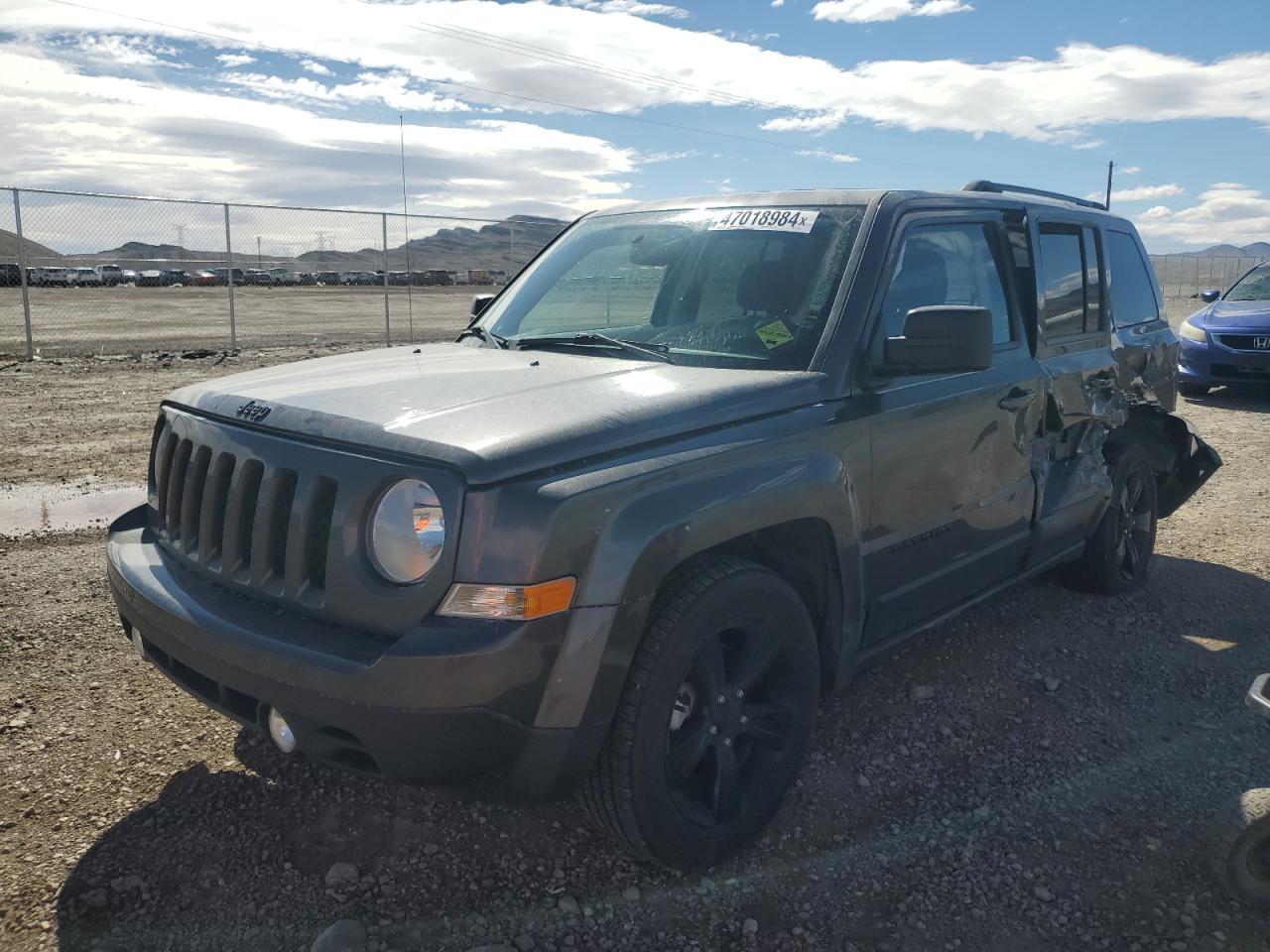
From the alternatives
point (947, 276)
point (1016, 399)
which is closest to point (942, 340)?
point (947, 276)

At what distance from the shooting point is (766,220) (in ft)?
11.8

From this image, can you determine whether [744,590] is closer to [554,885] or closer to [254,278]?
[554,885]

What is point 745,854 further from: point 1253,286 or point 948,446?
point 1253,286

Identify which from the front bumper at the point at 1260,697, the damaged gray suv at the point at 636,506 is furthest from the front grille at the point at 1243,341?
the front bumper at the point at 1260,697

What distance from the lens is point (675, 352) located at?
332cm

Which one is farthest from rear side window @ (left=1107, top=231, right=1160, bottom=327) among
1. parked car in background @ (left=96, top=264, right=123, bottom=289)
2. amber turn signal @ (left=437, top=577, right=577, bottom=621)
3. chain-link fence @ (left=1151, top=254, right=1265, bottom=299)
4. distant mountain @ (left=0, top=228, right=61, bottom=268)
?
chain-link fence @ (left=1151, top=254, right=1265, bottom=299)

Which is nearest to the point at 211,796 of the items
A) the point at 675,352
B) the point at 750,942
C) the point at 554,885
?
the point at 554,885

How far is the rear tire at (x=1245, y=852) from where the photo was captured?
2729mm

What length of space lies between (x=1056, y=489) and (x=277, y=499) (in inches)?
128

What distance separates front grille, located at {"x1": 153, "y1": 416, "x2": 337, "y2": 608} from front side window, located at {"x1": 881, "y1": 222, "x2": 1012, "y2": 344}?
1930mm

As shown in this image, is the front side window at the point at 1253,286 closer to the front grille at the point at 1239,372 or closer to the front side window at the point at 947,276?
the front grille at the point at 1239,372

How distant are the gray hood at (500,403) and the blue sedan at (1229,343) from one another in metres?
9.91

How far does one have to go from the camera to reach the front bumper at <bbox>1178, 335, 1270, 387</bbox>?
449 inches

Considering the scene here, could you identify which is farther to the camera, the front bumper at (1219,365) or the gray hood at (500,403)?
the front bumper at (1219,365)
